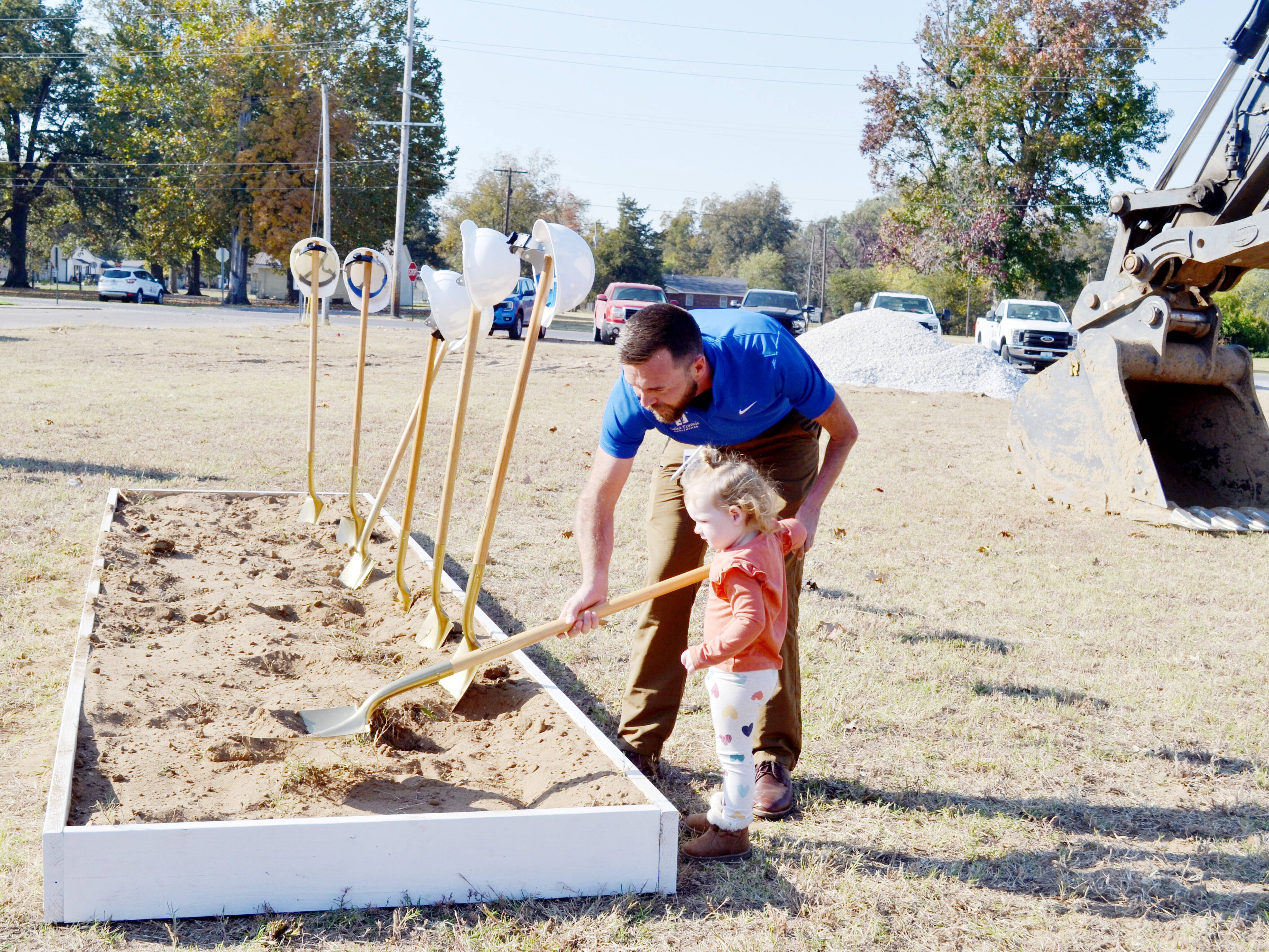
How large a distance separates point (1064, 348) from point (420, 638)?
23800mm

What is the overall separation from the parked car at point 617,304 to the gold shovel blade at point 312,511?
2243 centimetres

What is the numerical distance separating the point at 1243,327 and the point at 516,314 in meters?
28.6

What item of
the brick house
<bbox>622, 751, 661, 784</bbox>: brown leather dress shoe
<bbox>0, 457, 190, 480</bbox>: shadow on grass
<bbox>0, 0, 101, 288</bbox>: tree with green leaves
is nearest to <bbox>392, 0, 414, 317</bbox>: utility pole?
<bbox>0, 0, 101, 288</bbox>: tree with green leaves

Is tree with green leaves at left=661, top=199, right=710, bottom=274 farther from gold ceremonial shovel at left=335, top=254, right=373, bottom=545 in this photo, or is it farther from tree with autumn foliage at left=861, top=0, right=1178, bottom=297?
gold ceremonial shovel at left=335, top=254, right=373, bottom=545

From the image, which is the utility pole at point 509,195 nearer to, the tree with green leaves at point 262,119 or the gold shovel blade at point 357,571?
the tree with green leaves at point 262,119

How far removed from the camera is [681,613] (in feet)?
12.6

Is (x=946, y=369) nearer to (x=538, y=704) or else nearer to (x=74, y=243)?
(x=538, y=704)

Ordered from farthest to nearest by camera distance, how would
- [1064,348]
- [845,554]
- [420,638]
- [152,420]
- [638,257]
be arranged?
1. [638,257]
2. [1064,348]
3. [152,420]
4. [845,554]
5. [420,638]

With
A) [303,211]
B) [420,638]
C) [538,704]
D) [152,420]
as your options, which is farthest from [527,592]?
[303,211]

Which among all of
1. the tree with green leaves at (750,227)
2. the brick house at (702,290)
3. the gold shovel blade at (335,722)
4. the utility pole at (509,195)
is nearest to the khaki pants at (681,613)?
the gold shovel blade at (335,722)

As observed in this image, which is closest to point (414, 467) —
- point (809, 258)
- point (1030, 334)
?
point (1030, 334)

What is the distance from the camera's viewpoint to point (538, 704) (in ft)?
13.5

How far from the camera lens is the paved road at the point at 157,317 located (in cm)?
2470

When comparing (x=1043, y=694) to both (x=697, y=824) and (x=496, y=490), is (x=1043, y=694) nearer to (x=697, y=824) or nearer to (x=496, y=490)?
(x=697, y=824)
